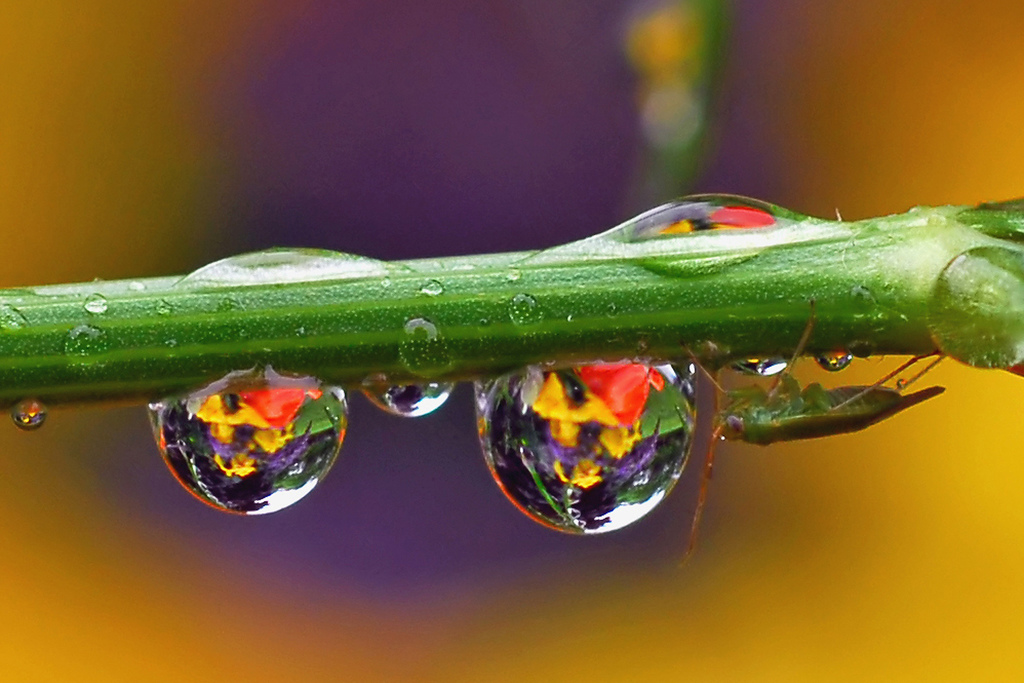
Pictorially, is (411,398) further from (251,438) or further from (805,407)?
(805,407)

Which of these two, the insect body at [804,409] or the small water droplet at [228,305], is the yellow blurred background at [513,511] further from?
the small water droplet at [228,305]

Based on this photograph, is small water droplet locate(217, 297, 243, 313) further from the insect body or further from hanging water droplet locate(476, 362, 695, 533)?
the insect body

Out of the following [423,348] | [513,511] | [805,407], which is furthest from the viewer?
[513,511]

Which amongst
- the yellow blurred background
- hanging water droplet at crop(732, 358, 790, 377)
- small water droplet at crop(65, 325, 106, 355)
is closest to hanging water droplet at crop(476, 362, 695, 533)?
hanging water droplet at crop(732, 358, 790, 377)

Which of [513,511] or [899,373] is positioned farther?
[513,511]

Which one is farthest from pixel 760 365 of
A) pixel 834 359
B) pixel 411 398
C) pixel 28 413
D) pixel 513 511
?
pixel 513 511

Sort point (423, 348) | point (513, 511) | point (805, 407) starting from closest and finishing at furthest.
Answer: point (423, 348) < point (805, 407) < point (513, 511)

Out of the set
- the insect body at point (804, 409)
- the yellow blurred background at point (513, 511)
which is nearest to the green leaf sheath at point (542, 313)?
the insect body at point (804, 409)
